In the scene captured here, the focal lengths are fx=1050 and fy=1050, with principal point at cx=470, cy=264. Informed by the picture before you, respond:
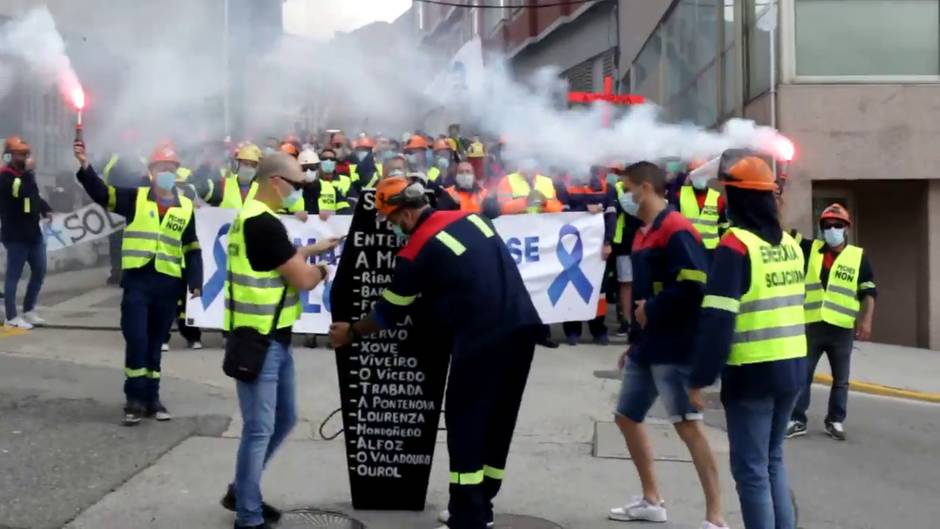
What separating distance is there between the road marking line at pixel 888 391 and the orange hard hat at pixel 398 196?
6611 mm

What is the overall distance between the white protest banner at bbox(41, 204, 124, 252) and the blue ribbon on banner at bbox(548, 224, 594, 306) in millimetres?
5384

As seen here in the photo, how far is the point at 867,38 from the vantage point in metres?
13.9

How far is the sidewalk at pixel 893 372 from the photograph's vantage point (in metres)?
10.1

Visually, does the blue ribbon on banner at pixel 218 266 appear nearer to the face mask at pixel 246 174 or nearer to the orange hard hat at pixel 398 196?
the face mask at pixel 246 174

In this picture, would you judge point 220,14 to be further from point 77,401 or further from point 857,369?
point 857,369

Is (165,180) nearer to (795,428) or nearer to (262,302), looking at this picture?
(262,302)

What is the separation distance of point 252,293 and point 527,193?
694cm

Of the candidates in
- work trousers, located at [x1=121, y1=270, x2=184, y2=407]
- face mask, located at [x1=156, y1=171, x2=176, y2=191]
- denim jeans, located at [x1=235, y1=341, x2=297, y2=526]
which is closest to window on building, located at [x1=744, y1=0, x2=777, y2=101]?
face mask, located at [x1=156, y1=171, x2=176, y2=191]

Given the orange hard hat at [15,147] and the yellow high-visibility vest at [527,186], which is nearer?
the orange hard hat at [15,147]

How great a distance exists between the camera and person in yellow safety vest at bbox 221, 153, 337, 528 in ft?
16.6

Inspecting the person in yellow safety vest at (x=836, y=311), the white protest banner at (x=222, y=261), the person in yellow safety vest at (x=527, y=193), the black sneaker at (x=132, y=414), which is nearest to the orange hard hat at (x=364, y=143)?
the person in yellow safety vest at (x=527, y=193)

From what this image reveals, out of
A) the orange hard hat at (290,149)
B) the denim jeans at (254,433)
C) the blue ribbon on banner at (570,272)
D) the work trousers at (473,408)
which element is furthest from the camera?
the orange hard hat at (290,149)

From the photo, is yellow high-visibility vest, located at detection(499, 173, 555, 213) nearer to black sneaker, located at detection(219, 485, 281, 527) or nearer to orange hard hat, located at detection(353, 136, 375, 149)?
orange hard hat, located at detection(353, 136, 375, 149)

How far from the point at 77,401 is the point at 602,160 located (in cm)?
621
